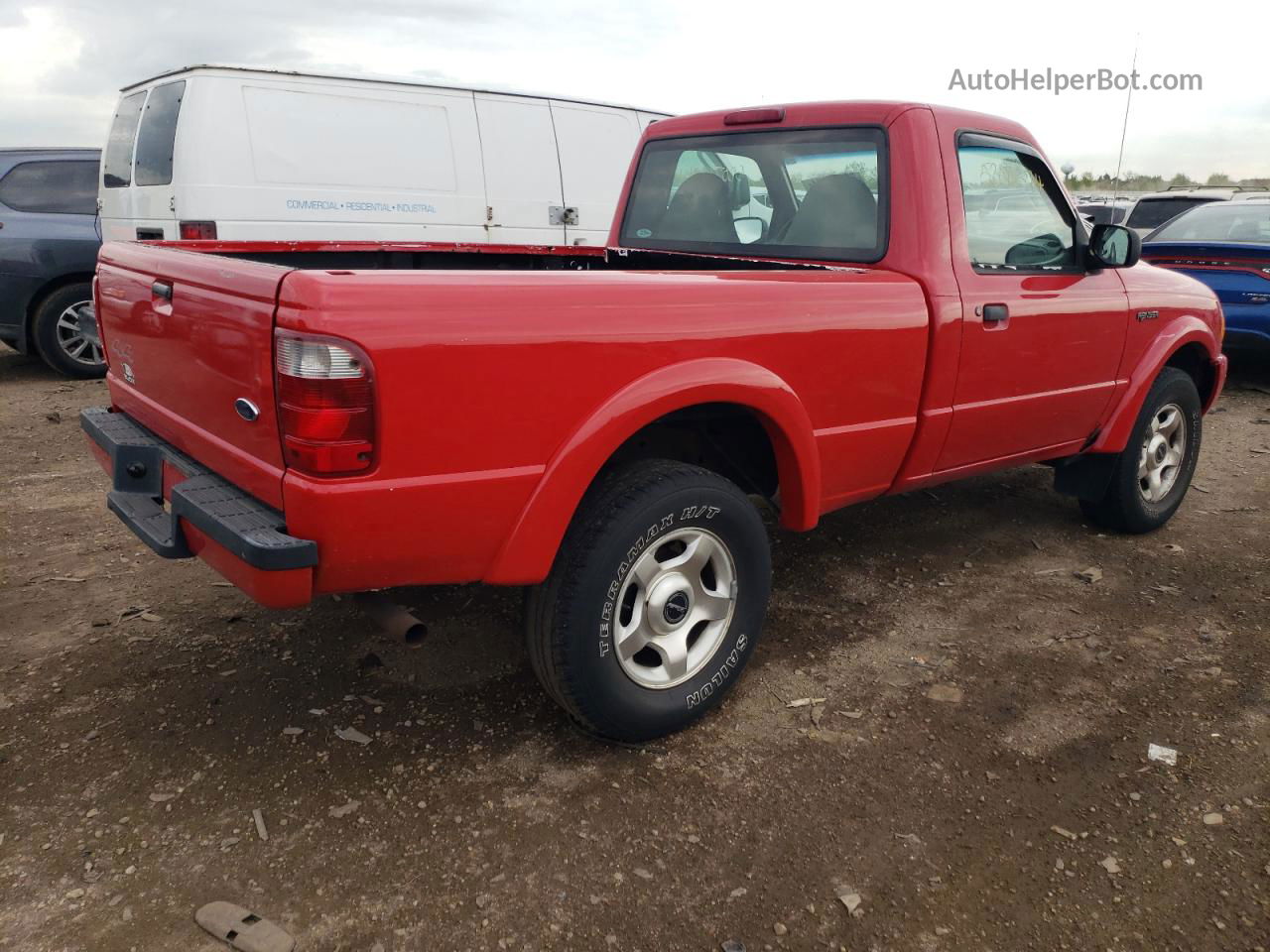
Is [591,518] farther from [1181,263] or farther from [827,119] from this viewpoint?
[1181,263]

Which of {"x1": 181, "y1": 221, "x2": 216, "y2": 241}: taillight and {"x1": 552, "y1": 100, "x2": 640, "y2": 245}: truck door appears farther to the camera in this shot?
{"x1": 552, "y1": 100, "x2": 640, "y2": 245}: truck door

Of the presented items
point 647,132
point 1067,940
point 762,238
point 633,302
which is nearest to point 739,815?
point 1067,940

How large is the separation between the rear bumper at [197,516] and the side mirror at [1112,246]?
3.15 metres

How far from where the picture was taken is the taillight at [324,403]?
6.69 ft

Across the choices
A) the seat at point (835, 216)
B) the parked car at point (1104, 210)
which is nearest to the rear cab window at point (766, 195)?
the seat at point (835, 216)

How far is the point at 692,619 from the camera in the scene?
2.85m

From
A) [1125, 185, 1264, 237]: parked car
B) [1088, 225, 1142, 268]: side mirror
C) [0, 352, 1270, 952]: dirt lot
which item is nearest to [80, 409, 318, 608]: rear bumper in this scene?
[0, 352, 1270, 952]: dirt lot

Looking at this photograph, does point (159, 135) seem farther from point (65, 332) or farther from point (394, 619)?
point (394, 619)

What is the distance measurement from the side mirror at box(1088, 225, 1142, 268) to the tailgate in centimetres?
306

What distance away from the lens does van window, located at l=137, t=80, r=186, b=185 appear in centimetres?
654

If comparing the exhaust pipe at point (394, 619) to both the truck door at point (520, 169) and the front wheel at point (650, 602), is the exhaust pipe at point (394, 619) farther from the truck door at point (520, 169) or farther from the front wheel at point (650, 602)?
the truck door at point (520, 169)

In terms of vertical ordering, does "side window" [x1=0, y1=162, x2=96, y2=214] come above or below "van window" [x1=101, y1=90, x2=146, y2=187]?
below

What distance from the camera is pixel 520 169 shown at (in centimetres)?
770

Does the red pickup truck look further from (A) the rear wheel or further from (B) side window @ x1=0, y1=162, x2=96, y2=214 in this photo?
(B) side window @ x1=0, y1=162, x2=96, y2=214
